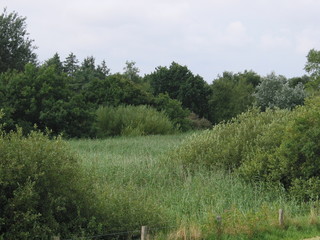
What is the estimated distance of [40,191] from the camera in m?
8.53

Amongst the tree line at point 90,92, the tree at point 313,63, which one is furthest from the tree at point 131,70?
the tree at point 313,63

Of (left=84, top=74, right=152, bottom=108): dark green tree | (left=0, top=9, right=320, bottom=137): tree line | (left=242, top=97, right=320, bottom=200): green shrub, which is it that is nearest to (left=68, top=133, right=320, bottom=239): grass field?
(left=242, top=97, right=320, bottom=200): green shrub

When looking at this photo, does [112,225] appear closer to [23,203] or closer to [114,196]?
[114,196]

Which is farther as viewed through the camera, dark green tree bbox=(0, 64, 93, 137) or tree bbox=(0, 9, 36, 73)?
tree bbox=(0, 9, 36, 73)

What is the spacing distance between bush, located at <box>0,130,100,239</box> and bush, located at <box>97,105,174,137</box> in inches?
968

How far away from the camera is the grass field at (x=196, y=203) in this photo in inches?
374

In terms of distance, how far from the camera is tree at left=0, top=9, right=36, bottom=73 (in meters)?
41.1

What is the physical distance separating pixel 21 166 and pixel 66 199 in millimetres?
1139

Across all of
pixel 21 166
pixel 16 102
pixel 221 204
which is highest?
pixel 16 102

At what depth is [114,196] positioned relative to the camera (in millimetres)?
9891

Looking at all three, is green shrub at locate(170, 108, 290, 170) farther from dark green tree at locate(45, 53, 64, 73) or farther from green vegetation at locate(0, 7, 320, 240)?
dark green tree at locate(45, 53, 64, 73)

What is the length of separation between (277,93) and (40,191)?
52.9m

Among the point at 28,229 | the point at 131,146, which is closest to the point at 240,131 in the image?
the point at 131,146

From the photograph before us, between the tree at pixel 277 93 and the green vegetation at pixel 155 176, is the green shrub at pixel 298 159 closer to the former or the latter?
the green vegetation at pixel 155 176
